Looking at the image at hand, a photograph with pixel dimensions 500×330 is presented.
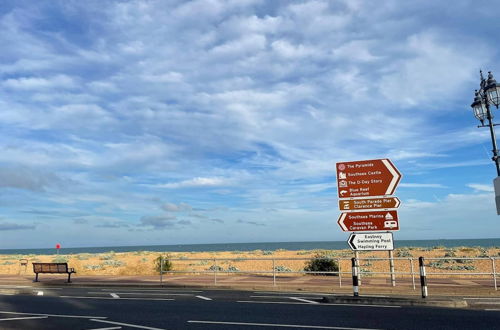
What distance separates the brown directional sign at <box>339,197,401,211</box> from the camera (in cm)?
1546

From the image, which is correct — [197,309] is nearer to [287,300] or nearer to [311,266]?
[287,300]

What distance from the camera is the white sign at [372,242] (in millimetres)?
14273

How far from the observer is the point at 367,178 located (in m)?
16.1

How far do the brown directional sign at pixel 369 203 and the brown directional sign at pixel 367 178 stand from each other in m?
0.21

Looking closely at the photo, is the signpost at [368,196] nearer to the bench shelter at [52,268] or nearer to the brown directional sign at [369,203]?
A: the brown directional sign at [369,203]

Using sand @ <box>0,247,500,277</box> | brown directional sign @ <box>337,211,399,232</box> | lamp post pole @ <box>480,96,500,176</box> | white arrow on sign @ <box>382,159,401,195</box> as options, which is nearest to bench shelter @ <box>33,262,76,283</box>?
sand @ <box>0,247,500,277</box>

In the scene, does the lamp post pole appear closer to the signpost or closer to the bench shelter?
the signpost

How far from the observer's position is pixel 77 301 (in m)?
13.8

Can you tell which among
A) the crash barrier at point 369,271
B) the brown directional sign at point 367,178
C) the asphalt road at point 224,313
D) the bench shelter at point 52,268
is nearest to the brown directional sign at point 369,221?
the brown directional sign at point 367,178

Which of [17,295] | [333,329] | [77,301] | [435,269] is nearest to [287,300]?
[333,329]

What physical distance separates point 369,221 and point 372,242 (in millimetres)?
1195

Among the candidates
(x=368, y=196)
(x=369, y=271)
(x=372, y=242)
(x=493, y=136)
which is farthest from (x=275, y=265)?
(x=493, y=136)

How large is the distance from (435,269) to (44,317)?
909 inches

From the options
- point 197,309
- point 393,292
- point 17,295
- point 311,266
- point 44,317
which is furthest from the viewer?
point 311,266
